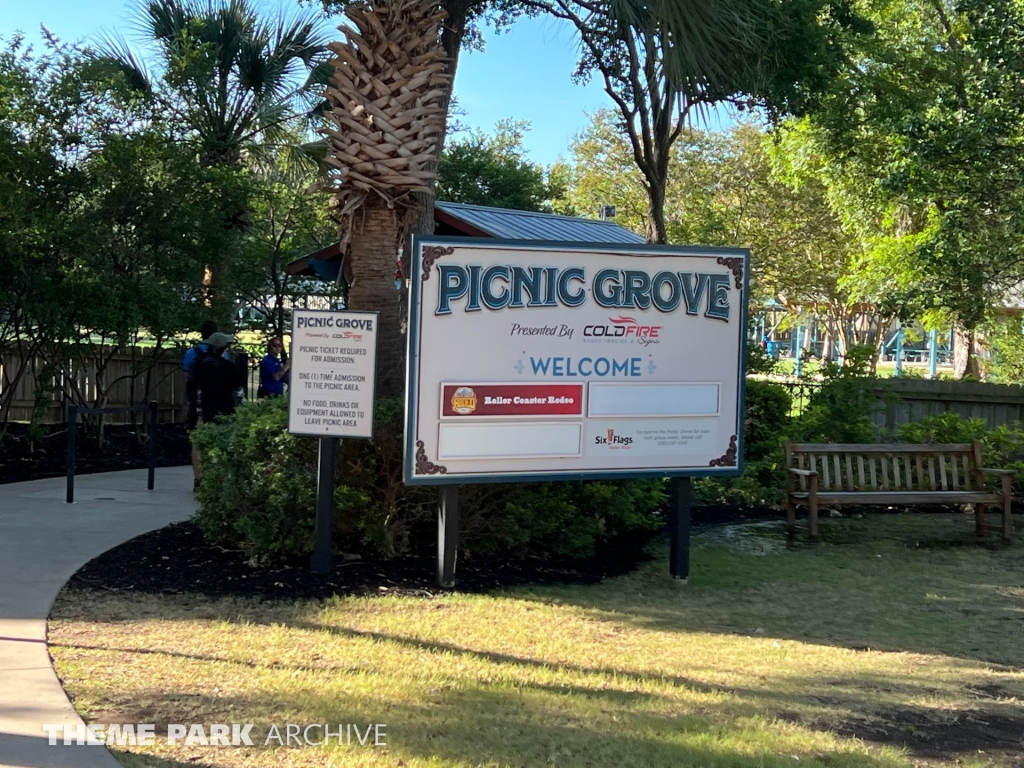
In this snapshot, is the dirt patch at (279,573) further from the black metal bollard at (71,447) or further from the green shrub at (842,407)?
the green shrub at (842,407)

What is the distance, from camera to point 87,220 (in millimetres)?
12750

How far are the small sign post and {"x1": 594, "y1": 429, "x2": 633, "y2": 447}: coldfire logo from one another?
1698 millimetres

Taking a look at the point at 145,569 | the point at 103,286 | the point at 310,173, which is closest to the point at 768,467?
the point at 145,569

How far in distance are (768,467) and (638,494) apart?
3369mm

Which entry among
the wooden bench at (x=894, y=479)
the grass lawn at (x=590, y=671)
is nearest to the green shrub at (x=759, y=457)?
the wooden bench at (x=894, y=479)

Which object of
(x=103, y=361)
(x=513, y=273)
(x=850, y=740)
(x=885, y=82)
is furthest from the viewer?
(x=885, y=82)

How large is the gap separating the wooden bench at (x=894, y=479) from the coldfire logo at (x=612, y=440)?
8.79 feet

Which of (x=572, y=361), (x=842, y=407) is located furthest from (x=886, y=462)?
(x=572, y=361)

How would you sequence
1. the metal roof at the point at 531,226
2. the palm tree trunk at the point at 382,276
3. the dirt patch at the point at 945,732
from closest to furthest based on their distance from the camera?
the dirt patch at the point at 945,732
the palm tree trunk at the point at 382,276
the metal roof at the point at 531,226

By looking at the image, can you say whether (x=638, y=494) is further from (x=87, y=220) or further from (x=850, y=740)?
(x=87, y=220)

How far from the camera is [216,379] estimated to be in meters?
12.1

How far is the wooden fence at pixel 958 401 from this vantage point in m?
15.4

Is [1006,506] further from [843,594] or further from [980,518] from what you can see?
[843,594]

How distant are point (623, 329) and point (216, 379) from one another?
5.84 metres
